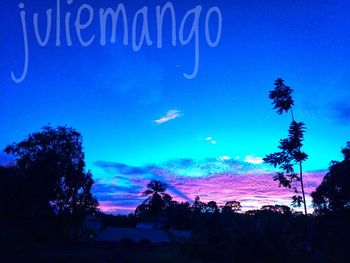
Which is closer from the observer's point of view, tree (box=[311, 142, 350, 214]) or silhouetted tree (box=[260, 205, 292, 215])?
silhouetted tree (box=[260, 205, 292, 215])

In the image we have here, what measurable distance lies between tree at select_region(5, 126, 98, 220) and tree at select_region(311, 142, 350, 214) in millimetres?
33207

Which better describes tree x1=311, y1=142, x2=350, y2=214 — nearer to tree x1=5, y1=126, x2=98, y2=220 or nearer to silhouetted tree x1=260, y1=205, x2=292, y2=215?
silhouetted tree x1=260, y1=205, x2=292, y2=215

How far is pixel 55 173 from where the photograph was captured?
175ft

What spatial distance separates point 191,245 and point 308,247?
10717 mm

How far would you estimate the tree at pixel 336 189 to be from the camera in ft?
136

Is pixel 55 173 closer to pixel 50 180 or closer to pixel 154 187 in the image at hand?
pixel 50 180

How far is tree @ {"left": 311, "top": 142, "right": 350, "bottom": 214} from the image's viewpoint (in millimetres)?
41469

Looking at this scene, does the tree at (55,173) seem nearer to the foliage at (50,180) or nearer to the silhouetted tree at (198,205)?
the foliage at (50,180)

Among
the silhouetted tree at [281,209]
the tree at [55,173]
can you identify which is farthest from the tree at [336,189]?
the tree at [55,173]

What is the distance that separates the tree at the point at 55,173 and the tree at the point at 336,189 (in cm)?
3321

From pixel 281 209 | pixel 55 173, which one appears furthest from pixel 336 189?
pixel 55 173

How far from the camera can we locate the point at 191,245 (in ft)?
111

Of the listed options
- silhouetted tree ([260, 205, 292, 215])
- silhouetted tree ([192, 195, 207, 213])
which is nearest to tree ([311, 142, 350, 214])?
silhouetted tree ([260, 205, 292, 215])

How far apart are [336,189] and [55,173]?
37.6 metres
